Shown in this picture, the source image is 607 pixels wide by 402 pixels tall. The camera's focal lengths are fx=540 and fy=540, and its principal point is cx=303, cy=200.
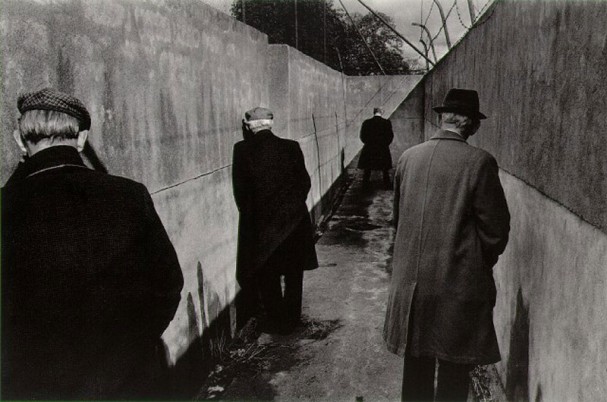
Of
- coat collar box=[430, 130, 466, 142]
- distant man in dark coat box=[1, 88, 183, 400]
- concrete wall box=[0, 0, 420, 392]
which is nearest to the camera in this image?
distant man in dark coat box=[1, 88, 183, 400]

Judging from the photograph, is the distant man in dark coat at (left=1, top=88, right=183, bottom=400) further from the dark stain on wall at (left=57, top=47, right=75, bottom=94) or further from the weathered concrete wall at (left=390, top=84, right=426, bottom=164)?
the weathered concrete wall at (left=390, top=84, right=426, bottom=164)

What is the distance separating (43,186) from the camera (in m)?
1.64

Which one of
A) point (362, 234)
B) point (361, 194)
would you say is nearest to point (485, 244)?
point (362, 234)

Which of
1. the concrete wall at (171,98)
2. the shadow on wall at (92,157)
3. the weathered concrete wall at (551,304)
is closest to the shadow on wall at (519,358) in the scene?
the weathered concrete wall at (551,304)

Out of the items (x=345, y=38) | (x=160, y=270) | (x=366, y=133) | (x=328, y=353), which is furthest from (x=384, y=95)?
(x=345, y=38)

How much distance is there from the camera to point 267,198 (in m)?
4.33

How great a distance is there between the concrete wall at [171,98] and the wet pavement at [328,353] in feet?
1.05

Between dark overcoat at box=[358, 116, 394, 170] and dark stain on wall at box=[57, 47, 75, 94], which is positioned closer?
dark stain on wall at box=[57, 47, 75, 94]

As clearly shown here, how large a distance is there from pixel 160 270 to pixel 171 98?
1624 millimetres

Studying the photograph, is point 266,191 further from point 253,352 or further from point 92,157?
point 92,157

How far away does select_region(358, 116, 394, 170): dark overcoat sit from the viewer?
1194 cm

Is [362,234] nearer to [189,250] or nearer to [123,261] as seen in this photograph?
[189,250]

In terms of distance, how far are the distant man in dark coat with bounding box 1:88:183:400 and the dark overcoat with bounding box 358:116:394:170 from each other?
10409mm

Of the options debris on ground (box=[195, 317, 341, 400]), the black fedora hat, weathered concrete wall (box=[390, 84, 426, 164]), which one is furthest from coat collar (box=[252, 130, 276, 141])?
weathered concrete wall (box=[390, 84, 426, 164])
